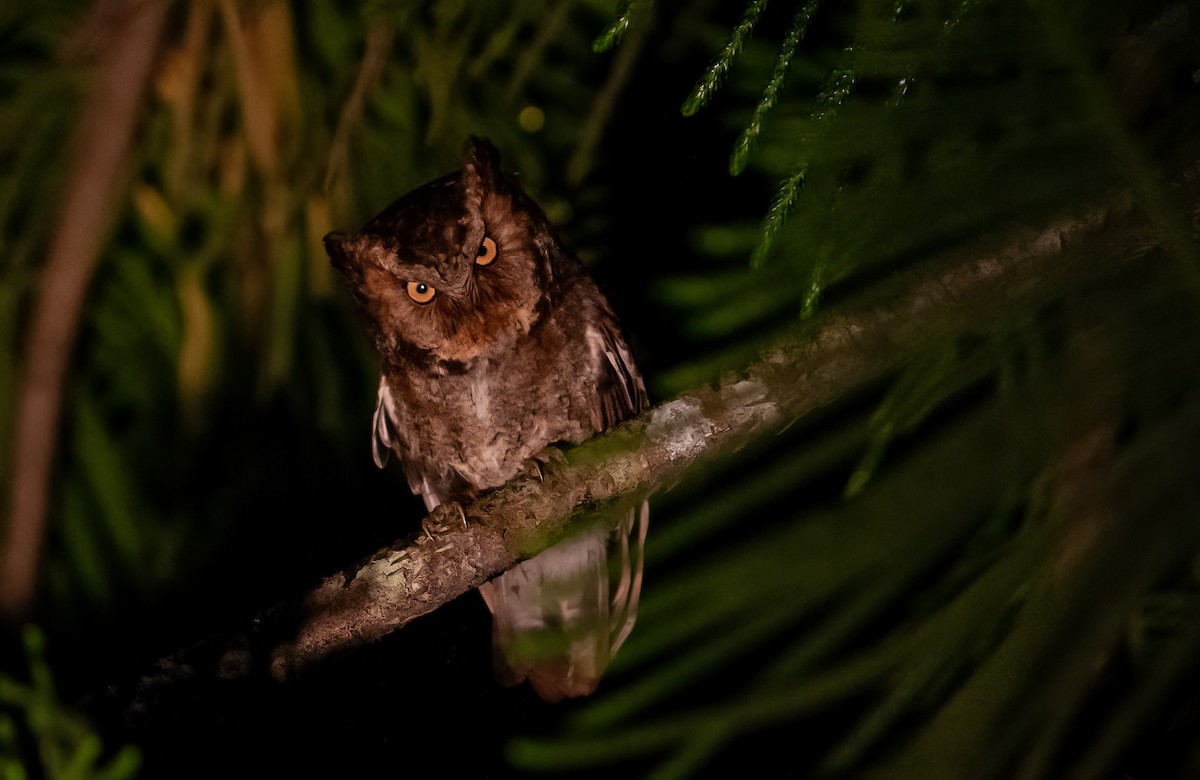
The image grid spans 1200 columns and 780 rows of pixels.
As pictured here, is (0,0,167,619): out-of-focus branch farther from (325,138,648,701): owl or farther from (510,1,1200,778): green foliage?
(510,1,1200,778): green foliage

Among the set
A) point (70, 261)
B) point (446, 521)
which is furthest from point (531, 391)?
point (70, 261)

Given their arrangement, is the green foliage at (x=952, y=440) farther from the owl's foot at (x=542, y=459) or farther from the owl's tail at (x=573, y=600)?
the owl's tail at (x=573, y=600)

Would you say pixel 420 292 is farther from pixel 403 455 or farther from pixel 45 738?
pixel 45 738

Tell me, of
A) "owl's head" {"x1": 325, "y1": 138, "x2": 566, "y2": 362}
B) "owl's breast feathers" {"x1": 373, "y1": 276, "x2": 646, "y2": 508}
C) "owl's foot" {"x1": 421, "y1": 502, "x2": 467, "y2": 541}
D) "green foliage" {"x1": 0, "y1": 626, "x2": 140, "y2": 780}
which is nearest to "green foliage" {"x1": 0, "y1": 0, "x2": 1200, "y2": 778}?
"green foliage" {"x1": 0, "y1": 626, "x2": 140, "y2": 780}

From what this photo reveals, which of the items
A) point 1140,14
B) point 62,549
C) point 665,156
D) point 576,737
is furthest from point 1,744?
point 665,156

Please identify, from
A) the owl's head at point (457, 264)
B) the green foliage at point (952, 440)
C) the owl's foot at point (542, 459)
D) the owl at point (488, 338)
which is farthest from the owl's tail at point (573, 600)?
the green foliage at point (952, 440)

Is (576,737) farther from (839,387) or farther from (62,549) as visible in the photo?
(62,549)
